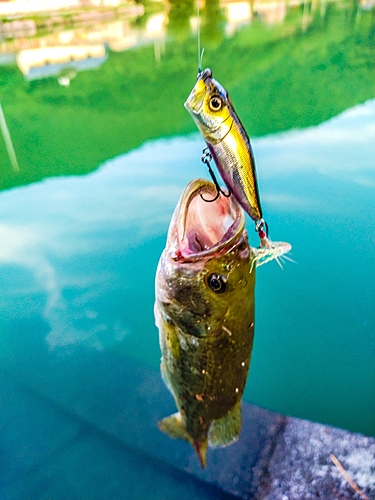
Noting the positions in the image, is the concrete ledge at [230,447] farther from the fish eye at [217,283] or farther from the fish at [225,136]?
the fish at [225,136]

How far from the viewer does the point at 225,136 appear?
1251 mm

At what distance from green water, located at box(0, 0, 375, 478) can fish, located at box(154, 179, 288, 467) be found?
8.21ft

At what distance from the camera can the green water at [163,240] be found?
4.39 m

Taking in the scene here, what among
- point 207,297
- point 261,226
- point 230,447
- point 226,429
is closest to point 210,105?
point 261,226

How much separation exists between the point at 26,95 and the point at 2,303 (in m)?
11.1

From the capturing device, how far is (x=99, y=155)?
384 inches

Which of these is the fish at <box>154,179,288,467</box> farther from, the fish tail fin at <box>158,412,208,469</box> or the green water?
the green water

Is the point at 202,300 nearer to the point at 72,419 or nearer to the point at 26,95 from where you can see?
the point at 72,419

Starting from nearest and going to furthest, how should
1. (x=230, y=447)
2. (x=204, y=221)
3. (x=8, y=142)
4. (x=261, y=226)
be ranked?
1. (x=261, y=226)
2. (x=204, y=221)
3. (x=230, y=447)
4. (x=8, y=142)

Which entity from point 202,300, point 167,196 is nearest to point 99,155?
point 167,196

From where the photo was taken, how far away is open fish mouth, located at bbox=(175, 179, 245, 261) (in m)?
1.56

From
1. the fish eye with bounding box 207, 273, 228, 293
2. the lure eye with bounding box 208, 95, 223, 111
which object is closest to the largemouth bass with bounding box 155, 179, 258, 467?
the fish eye with bounding box 207, 273, 228, 293

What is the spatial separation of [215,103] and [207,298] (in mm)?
838

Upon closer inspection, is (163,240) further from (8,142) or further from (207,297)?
(8,142)
